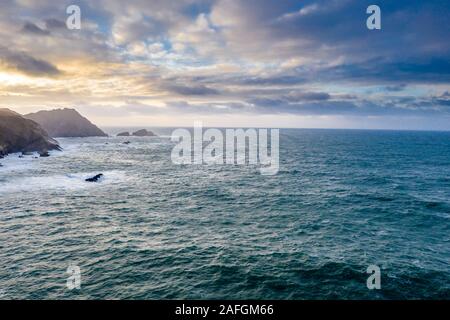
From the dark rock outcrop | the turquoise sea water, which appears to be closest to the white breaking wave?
the turquoise sea water

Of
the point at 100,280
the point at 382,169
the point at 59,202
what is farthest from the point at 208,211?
the point at 382,169

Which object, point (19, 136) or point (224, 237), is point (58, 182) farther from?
point (19, 136)

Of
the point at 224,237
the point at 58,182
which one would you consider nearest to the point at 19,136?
the point at 58,182

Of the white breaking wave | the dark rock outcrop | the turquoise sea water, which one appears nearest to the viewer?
the turquoise sea water

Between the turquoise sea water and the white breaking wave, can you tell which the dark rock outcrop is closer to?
the white breaking wave

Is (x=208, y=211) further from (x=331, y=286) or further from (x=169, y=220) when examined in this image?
(x=331, y=286)

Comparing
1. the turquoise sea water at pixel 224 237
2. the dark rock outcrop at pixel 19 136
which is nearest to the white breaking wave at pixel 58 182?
the turquoise sea water at pixel 224 237
